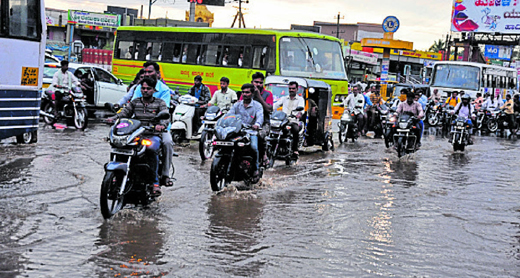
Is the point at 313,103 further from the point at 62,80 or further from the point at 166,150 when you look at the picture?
the point at 166,150

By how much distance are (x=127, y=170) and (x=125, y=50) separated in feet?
65.3

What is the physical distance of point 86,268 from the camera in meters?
4.92

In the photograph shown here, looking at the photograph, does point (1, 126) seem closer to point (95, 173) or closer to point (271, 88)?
point (95, 173)

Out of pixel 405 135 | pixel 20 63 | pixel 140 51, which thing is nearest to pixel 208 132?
pixel 20 63

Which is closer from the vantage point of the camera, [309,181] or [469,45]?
[309,181]

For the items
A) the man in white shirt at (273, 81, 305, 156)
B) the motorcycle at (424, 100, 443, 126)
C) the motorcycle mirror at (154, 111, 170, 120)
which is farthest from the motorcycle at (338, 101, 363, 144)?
the motorcycle mirror at (154, 111, 170, 120)

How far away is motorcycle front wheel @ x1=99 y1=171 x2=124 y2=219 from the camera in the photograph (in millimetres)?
6160

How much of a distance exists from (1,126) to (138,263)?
14.9 ft

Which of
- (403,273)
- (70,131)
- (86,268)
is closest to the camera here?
(86,268)

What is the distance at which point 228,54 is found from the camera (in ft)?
69.1

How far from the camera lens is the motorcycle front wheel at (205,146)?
1186 cm

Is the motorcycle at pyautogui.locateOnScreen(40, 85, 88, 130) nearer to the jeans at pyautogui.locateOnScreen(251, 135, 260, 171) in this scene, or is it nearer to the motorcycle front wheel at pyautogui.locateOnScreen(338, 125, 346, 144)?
the motorcycle front wheel at pyautogui.locateOnScreen(338, 125, 346, 144)

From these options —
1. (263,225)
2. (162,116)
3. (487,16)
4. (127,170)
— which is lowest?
(263,225)

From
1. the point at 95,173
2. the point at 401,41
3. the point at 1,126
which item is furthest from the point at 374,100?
the point at 401,41
